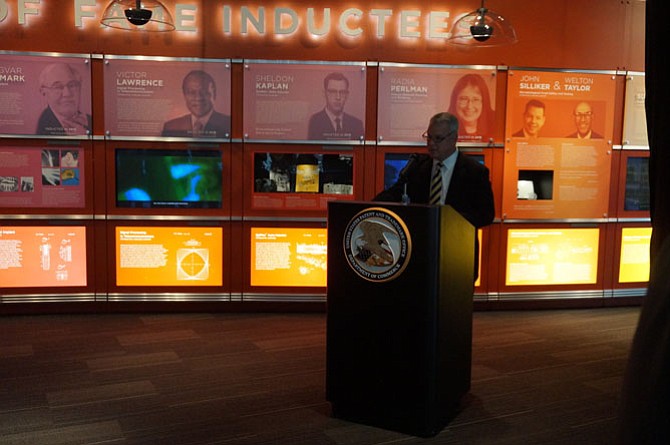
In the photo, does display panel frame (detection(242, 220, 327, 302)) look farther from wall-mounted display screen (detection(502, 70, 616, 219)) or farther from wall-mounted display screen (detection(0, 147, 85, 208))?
wall-mounted display screen (detection(502, 70, 616, 219))

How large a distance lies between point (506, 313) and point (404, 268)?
333 centimetres

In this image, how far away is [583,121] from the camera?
632cm

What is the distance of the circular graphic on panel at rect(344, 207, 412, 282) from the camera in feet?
11.2

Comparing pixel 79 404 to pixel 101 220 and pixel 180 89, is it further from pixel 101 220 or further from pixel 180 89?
pixel 180 89

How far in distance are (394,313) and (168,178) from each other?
324cm

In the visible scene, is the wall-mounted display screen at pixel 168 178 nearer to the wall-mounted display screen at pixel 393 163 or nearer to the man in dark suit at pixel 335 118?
the man in dark suit at pixel 335 118

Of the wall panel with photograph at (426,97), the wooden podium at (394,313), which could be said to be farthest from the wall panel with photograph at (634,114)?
the wooden podium at (394,313)

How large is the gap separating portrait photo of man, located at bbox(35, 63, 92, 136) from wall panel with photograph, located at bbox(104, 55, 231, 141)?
0.24m

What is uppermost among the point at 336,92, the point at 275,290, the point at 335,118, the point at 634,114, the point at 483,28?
A: the point at 483,28

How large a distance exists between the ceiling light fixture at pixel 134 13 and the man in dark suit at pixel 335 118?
4.98 ft

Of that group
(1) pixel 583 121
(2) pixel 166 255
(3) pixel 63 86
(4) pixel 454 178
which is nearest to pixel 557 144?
(1) pixel 583 121

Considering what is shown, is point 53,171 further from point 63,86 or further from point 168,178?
point 168,178

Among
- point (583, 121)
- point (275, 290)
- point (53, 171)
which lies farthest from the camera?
point (583, 121)

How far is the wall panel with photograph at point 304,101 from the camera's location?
19.5 feet
